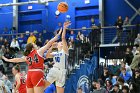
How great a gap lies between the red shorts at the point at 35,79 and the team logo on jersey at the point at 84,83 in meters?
5.93

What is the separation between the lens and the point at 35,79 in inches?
372

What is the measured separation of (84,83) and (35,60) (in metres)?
6.32

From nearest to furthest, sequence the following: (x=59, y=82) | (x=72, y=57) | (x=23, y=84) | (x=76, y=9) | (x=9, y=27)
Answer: (x=59, y=82), (x=23, y=84), (x=72, y=57), (x=76, y=9), (x=9, y=27)

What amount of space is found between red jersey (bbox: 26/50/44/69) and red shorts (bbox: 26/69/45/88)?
0.10 metres

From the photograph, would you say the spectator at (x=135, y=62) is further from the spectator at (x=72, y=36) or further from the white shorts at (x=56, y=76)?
the white shorts at (x=56, y=76)

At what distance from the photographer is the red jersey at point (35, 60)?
9.46m

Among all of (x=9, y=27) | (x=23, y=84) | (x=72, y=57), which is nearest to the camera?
(x=23, y=84)

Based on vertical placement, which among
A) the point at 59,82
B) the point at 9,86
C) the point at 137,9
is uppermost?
the point at 137,9

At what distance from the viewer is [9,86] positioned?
1745 cm

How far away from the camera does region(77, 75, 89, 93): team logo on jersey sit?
15.4m

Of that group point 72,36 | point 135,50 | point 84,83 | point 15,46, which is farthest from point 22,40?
point 84,83

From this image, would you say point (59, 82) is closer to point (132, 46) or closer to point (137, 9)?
point (132, 46)

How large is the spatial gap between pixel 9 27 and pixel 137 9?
9.15m

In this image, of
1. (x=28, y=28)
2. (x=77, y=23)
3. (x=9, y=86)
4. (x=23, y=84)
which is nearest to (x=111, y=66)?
(x=9, y=86)
